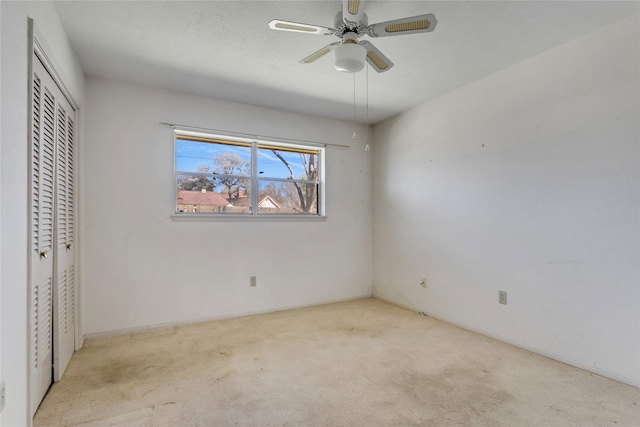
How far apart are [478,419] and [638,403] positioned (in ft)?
3.39

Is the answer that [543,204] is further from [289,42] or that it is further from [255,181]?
[255,181]

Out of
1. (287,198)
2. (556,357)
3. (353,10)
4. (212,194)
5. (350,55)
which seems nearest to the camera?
(353,10)

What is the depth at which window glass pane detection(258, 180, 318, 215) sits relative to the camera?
12.6 feet

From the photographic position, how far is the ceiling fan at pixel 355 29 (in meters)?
1.66

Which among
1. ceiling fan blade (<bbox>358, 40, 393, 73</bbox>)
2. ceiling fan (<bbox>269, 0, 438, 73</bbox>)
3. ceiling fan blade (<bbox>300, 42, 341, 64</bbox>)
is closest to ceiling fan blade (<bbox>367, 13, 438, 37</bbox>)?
ceiling fan (<bbox>269, 0, 438, 73</bbox>)

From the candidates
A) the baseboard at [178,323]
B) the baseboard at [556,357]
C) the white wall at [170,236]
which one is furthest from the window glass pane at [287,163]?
the baseboard at [556,357]

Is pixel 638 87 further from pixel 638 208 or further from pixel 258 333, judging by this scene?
pixel 258 333

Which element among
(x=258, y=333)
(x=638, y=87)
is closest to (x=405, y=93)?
(x=638, y=87)

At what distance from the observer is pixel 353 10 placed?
5.54 ft

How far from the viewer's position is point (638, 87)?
2082mm

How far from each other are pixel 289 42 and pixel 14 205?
1.94 m

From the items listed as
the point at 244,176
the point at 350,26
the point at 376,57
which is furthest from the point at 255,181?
the point at 350,26

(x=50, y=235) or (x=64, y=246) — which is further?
(x=64, y=246)

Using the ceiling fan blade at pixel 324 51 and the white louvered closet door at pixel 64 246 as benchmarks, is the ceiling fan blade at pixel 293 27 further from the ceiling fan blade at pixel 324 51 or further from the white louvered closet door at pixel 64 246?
the white louvered closet door at pixel 64 246
